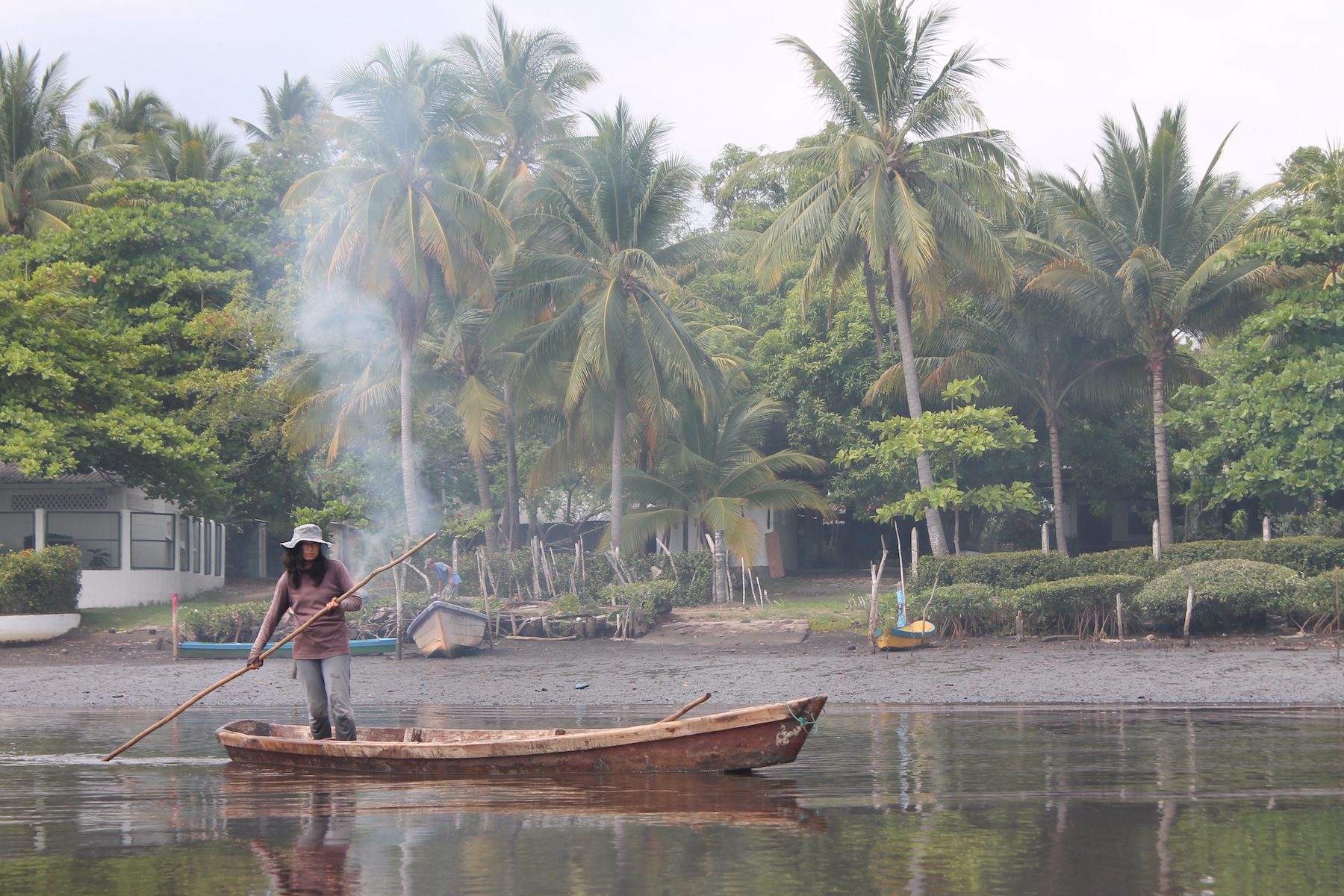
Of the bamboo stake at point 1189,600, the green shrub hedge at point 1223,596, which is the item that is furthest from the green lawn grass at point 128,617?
the bamboo stake at point 1189,600

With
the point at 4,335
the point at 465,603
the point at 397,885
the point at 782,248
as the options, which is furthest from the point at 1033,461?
the point at 397,885

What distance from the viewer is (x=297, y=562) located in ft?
36.2

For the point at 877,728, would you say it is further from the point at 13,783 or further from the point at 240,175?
the point at 240,175

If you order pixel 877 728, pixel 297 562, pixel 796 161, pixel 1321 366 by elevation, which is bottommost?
pixel 877 728

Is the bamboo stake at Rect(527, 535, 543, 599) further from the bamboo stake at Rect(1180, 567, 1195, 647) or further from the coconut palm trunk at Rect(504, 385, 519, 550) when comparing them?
the bamboo stake at Rect(1180, 567, 1195, 647)

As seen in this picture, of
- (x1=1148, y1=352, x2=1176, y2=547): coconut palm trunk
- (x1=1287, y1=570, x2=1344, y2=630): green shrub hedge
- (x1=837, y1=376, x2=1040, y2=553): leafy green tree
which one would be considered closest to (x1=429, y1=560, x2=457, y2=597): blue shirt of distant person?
(x1=837, y1=376, x2=1040, y2=553): leafy green tree

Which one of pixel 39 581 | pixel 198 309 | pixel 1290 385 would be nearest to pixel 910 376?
pixel 1290 385

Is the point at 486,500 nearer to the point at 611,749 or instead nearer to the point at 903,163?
the point at 903,163

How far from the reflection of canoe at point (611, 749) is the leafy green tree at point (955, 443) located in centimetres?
1879

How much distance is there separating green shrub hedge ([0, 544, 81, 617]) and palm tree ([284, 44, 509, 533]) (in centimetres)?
702

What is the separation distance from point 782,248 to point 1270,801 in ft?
73.9

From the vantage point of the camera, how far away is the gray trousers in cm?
1107

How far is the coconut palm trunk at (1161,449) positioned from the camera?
2955cm

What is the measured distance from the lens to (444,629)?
23.8 metres
